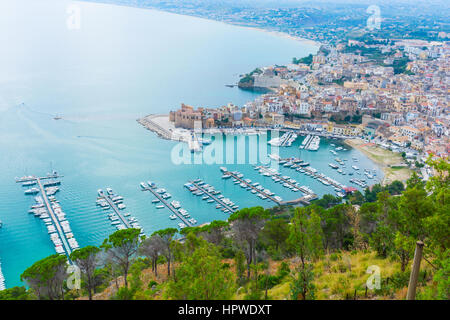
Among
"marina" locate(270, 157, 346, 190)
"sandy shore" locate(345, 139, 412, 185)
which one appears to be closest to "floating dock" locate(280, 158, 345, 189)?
"marina" locate(270, 157, 346, 190)

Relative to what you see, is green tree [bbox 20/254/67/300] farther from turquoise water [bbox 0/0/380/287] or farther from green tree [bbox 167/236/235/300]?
turquoise water [bbox 0/0/380/287]

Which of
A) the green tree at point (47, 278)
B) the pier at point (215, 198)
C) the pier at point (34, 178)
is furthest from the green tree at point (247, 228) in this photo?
the pier at point (34, 178)

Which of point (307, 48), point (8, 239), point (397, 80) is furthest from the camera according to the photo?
point (307, 48)

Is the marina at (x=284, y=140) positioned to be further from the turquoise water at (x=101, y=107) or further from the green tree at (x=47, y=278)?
the green tree at (x=47, y=278)

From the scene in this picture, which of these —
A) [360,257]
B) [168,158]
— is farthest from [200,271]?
[168,158]

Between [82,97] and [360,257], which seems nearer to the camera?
[360,257]

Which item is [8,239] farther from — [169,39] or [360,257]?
[169,39]
